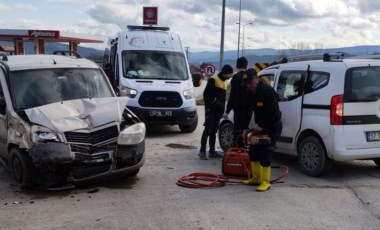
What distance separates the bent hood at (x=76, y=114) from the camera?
677cm

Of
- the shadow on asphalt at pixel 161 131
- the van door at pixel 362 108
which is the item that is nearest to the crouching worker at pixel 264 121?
the van door at pixel 362 108

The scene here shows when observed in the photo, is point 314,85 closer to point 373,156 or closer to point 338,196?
point 373,156

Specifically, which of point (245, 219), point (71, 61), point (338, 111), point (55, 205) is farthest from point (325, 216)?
point (71, 61)

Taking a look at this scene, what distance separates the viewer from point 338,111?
7312 millimetres

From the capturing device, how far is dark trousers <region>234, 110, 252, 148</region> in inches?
343

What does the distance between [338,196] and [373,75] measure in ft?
6.58

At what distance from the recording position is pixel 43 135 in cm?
668

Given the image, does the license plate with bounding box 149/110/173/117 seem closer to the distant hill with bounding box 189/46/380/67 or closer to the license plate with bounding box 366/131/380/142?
the distant hill with bounding box 189/46/380/67

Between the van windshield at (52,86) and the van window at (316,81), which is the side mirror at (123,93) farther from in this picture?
the van window at (316,81)

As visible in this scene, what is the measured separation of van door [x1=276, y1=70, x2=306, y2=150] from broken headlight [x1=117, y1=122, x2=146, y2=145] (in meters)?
2.45

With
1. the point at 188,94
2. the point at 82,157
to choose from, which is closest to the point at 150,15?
the point at 188,94

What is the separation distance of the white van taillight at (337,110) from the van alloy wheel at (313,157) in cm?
47

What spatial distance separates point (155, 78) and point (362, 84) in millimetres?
6228

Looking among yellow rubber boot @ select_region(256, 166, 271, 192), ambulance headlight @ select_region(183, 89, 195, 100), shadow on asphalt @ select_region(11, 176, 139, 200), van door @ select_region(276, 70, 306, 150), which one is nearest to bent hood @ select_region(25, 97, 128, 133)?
shadow on asphalt @ select_region(11, 176, 139, 200)
